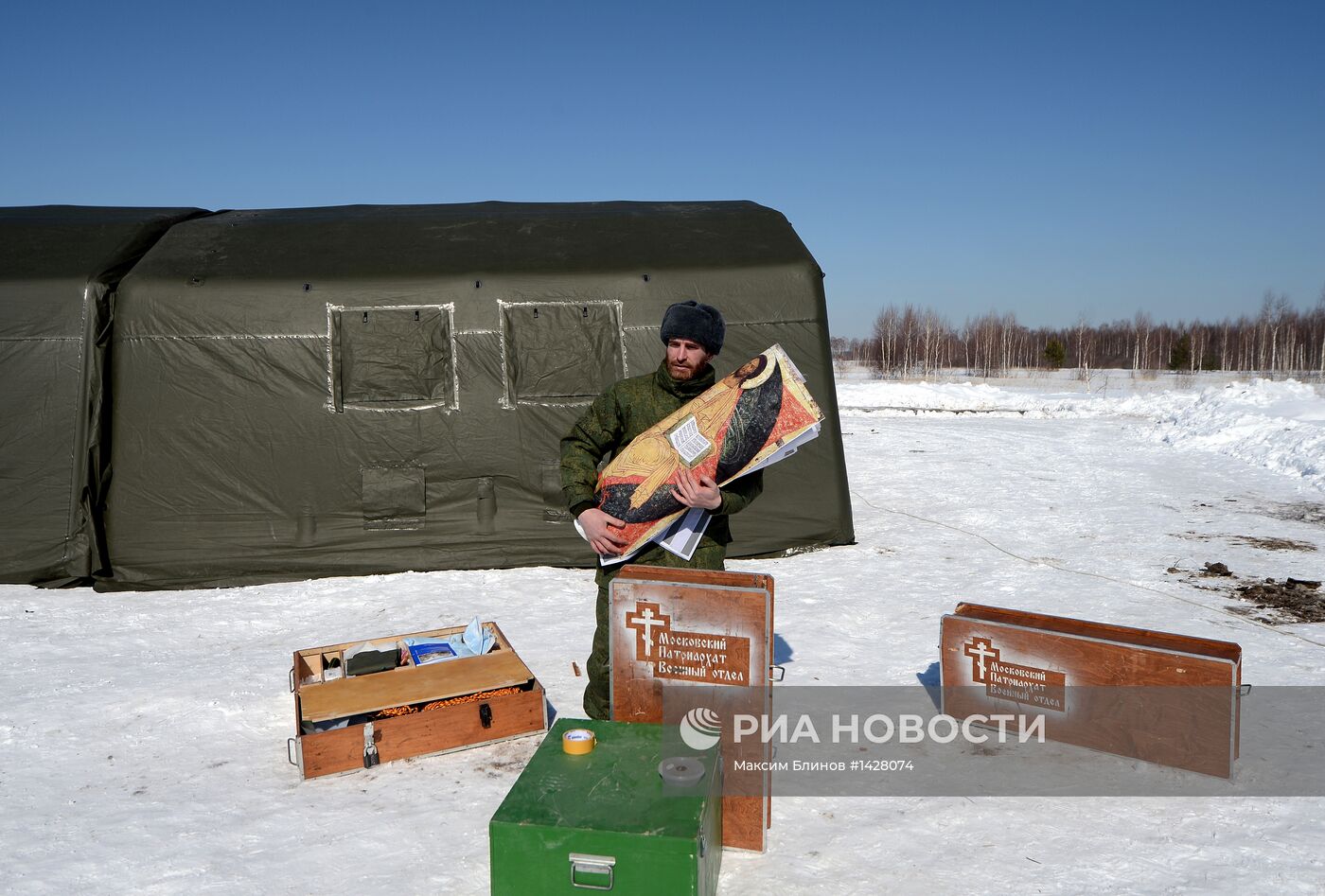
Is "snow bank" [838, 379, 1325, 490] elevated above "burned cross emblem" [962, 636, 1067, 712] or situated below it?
above

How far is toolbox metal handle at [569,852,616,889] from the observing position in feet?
7.04

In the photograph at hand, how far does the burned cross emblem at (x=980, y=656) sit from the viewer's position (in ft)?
11.8

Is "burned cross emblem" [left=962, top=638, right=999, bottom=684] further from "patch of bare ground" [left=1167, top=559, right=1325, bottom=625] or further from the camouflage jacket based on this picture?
"patch of bare ground" [left=1167, top=559, right=1325, bottom=625]

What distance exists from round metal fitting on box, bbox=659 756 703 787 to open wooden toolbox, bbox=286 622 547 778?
1393 millimetres

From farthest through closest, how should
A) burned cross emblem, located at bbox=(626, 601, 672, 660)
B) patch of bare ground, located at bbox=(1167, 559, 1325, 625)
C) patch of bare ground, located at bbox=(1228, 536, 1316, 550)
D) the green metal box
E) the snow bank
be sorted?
the snow bank < patch of bare ground, located at bbox=(1228, 536, 1316, 550) < patch of bare ground, located at bbox=(1167, 559, 1325, 625) < burned cross emblem, located at bbox=(626, 601, 672, 660) < the green metal box

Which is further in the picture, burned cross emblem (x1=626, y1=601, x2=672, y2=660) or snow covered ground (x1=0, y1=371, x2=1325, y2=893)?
burned cross emblem (x1=626, y1=601, x2=672, y2=660)

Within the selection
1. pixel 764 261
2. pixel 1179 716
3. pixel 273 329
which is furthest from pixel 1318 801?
pixel 273 329

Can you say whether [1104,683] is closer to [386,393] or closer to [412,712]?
[412,712]

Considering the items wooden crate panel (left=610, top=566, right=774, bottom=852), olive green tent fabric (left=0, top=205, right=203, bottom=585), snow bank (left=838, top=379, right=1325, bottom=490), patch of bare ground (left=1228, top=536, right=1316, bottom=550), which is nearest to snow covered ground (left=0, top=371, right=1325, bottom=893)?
patch of bare ground (left=1228, top=536, right=1316, bottom=550)

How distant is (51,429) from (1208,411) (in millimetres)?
16700

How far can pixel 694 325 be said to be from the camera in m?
3.31

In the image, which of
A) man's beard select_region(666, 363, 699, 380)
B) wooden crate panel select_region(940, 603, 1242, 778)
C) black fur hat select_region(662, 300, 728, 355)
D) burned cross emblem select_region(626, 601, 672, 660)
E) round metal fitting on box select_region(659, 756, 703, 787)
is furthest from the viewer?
man's beard select_region(666, 363, 699, 380)

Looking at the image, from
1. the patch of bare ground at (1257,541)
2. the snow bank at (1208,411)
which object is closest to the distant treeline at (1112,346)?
the snow bank at (1208,411)

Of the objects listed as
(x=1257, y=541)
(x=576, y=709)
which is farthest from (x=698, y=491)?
(x=1257, y=541)
